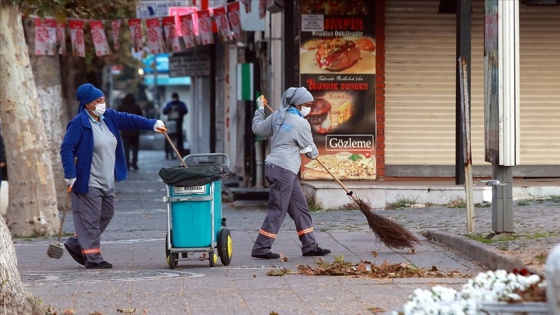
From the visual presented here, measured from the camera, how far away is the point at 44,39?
2100 cm

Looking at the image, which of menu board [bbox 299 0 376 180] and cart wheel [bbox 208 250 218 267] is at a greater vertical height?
menu board [bbox 299 0 376 180]

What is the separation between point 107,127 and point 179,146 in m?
25.1

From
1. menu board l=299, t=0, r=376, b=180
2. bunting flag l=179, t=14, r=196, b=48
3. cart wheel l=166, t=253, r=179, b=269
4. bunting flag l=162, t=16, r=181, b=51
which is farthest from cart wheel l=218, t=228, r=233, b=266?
bunting flag l=162, t=16, r=181, b=51

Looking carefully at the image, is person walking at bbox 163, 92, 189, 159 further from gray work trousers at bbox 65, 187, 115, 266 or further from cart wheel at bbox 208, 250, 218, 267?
cart wheel at bbox 208, 250, 218, 267

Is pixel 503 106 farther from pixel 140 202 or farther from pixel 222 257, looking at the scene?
pixel 140 202

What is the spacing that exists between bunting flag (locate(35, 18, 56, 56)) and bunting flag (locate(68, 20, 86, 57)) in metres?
1.58

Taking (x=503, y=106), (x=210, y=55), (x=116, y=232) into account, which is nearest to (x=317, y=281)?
(x=503, y=106)

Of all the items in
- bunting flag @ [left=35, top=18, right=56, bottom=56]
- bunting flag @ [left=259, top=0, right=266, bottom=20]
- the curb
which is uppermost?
bunting flag @ [left=259, top=0, right=266, bottom=20]

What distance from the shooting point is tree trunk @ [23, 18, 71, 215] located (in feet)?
68.6

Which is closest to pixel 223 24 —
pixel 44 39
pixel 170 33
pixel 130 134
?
pixel 170 33

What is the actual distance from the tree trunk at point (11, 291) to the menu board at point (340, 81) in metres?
10.4

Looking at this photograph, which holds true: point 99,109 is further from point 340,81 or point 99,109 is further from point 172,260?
point 340,81

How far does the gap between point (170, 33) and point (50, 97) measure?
3.98 metres

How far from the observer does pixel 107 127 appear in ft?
38.7
